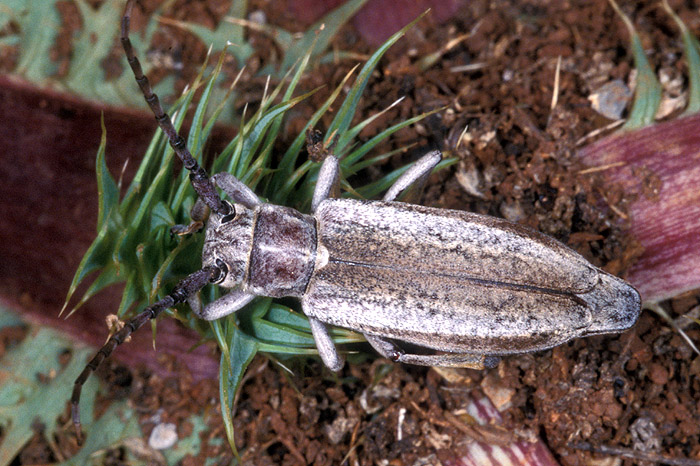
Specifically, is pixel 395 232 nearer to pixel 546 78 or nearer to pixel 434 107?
pixel 434 107

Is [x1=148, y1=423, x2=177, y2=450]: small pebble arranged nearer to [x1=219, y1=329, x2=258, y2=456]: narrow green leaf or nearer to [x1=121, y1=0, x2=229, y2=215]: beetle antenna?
[x1=219, y1=329, x2=258, y2=456]: narrow green leaf

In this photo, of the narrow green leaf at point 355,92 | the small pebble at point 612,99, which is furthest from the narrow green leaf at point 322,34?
the small pebble at point 612,99

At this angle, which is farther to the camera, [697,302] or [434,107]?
[434,107]

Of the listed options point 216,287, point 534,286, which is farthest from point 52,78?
point 534,286

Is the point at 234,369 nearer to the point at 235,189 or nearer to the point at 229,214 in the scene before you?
the point at 229,214

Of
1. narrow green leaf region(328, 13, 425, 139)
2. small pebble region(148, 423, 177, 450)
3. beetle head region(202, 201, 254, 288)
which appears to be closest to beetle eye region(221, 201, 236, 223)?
beetle head region(202, 201, 254, 288)

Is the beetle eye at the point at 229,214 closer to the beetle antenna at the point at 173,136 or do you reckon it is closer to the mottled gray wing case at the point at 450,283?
the beetle antenna at the point at 173,136
